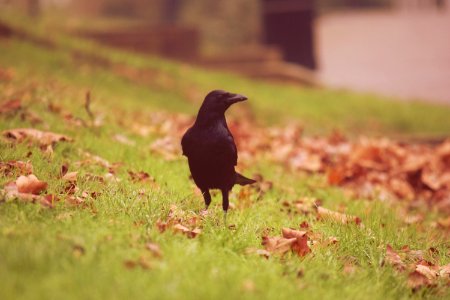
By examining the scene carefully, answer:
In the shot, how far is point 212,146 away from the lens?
2656 millimetres

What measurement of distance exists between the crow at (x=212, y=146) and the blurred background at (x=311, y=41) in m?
9.85

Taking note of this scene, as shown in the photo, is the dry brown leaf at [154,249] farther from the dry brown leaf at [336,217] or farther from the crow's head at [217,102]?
the dry brown leaf at [336,217]

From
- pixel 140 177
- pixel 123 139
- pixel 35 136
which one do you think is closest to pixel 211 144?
pixel 140 177

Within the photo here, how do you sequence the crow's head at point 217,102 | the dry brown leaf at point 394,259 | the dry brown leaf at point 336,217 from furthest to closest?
the dry brown leaf at point 336,217 → the crow's head at point 217,102 → the dry brown leaf at point 394,259

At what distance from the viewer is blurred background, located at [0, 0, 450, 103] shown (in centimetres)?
1276

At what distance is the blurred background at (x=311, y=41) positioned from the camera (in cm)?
1276

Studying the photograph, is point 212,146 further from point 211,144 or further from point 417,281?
point 417,281

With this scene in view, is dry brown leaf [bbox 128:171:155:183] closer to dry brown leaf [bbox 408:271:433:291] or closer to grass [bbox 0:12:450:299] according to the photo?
grass [bbox 0:12:450:299]

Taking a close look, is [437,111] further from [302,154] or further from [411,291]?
[411,291]

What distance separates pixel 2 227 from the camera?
2.11 m

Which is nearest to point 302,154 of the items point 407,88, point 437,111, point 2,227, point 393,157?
point 393,157

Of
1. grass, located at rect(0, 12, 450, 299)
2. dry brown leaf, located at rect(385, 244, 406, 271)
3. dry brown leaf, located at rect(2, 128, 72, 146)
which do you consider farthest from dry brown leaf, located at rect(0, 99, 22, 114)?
dry brown leaf, located at rect(385, 244, 406, 271)

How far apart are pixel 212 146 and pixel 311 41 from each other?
12.1 meters

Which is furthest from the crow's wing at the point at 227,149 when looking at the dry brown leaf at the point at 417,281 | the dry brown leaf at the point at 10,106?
the dry brown leaf at the point at 10,106
